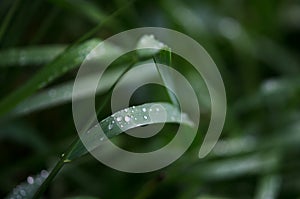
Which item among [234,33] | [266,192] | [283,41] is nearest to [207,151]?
[266,192]

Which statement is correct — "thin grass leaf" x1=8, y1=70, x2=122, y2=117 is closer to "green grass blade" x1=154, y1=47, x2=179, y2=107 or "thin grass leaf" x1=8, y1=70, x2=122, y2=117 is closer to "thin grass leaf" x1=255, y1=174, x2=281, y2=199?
"green grass blade" x1=154, y1=47, x2=179, y2=107

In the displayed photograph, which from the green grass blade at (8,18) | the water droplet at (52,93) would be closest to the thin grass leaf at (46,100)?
the water droplet at (52,93)

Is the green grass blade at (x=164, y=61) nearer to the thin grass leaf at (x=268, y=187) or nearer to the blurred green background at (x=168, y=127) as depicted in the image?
the blurred green background at (x=168, y=127)

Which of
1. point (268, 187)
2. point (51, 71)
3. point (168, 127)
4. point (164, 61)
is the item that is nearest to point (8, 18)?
point (51, 71)

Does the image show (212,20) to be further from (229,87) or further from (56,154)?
(56,154)

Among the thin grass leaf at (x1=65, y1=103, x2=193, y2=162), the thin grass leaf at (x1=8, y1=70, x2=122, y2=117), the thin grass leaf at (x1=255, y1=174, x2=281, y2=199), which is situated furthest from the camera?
the thin grass leaf at (x1=255, y1=174, x2=281, y2=199)

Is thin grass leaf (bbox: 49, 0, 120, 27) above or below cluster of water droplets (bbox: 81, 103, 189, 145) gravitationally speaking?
above

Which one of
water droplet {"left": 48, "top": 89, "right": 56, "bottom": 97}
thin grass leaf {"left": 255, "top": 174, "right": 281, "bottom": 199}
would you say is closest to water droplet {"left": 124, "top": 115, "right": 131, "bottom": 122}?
water droplet {"left": 48, "top": 89, "right": 56, "bottom": 97}
